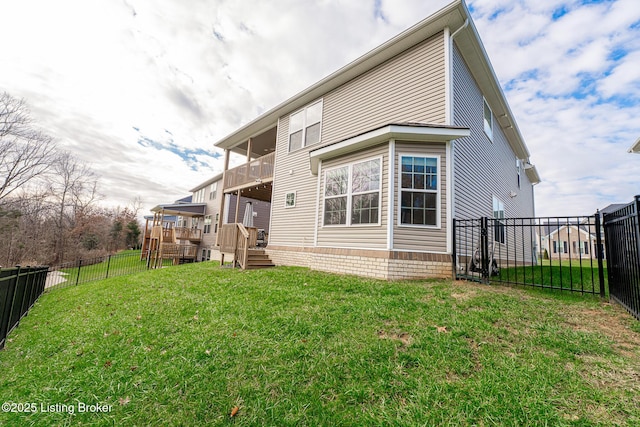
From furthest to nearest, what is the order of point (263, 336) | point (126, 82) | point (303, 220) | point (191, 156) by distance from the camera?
point (191, 156), point (126, 82), point (303, 220), point (263, 336)

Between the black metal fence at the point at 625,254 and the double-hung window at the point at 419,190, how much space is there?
119 inches

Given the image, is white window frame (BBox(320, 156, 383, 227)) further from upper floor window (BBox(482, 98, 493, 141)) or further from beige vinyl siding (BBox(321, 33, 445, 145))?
upper floor window (BBox(482, 98, 493, 141))

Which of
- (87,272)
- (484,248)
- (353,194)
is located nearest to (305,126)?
(353,194)

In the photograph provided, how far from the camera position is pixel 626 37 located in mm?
8133

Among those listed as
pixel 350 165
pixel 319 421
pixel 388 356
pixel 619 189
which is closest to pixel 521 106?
pixel 350 165

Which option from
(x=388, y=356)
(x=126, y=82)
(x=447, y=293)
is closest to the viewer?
(x=388, y=356)

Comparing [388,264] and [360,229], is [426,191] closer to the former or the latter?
[360,229]

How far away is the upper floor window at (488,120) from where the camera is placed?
32.7 feet

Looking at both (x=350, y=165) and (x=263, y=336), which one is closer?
(x=263, y=336)

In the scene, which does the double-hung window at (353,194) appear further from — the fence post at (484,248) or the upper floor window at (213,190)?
the upper floor window at (213,190)

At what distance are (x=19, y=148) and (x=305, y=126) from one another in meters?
22.5

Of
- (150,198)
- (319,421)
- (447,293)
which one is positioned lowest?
(319,421)

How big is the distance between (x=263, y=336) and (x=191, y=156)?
3427 centimetres

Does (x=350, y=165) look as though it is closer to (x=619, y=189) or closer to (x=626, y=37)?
(x=626, y=37)
